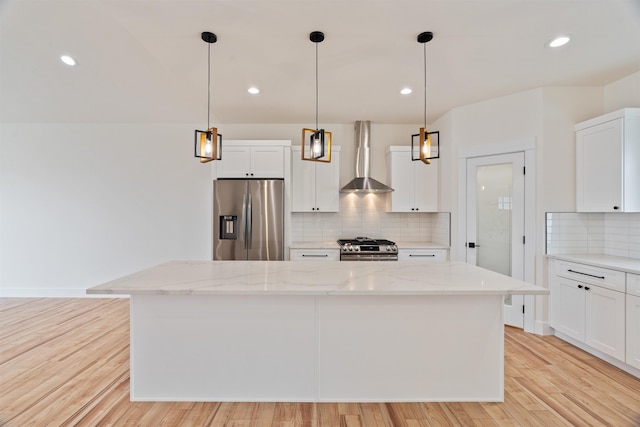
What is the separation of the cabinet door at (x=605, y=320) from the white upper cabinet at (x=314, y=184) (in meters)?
2.99

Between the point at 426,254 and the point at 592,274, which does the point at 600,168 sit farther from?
the point at 426,254

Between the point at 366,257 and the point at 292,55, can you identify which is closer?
the point at 292,55

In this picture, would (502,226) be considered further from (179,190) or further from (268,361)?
(179,190)

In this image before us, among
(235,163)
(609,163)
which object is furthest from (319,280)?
(609,163)

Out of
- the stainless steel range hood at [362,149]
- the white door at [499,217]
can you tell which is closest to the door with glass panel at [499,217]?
the white door at [499,217]

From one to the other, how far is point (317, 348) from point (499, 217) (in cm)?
291

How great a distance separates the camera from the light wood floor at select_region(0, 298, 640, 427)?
194 cm

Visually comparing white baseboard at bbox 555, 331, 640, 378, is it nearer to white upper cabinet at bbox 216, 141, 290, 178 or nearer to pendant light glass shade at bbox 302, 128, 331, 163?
pendant light glass shade at bbox 302, 128, 331, 163

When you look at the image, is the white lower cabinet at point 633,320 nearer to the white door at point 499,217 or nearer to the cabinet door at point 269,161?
the white door at point 499,217

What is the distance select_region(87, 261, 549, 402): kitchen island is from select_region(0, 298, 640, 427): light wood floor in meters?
0.09

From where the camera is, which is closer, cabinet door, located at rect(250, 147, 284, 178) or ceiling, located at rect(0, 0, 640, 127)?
ceiling, located at rect(0, 0, 640, 127)

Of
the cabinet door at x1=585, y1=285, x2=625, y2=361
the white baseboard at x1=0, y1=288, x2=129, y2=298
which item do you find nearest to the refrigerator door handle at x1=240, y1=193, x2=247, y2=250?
the white baseboard at x1=0, y1=288, x2=129, y2=298

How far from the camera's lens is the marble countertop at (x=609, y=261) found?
248 centimetres

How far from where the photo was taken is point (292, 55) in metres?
2.82
